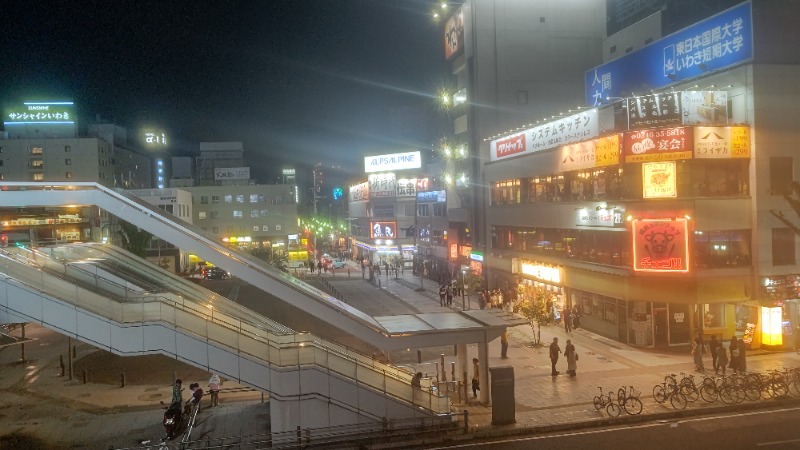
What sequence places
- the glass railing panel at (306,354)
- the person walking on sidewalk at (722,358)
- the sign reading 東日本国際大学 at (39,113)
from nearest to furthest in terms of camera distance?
1. the glass railing panel at (306,354)
2. the person walking on sidewalk at (722,358)
3. the sign reading 東日本国際大学 at (39,113)

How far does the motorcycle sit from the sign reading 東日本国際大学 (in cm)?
8782

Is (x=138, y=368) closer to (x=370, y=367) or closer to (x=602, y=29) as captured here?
(x=370, y=367)

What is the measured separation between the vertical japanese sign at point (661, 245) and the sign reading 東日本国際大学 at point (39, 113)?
9044cm

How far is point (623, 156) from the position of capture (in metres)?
26.3

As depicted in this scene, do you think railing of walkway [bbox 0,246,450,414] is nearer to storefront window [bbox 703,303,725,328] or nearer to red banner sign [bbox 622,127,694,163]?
red banner sign [bbox 622,127,694,163]

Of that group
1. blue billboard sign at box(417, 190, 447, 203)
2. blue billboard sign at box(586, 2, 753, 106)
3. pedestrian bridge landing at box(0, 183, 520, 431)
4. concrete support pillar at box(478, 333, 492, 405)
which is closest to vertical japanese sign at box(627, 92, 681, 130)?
blue billboard sign at box(586, 2, 753, 106)

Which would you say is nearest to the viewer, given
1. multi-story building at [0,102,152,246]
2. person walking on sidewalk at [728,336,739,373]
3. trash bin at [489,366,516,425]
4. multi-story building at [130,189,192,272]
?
trash bin at [489,366,516,425]

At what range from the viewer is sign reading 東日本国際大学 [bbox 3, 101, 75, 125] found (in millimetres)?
86375

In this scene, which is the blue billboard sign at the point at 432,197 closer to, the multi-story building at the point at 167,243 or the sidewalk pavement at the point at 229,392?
the multi-story building at the point at 167,243

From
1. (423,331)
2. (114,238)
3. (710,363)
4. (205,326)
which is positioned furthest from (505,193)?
(114,238)

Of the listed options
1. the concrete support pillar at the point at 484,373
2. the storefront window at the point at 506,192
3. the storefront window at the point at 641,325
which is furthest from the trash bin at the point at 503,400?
the storefront window at the point at 506,192

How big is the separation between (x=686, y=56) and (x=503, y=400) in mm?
20859

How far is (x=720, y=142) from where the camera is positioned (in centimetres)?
2477

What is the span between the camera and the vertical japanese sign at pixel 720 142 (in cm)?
2467
